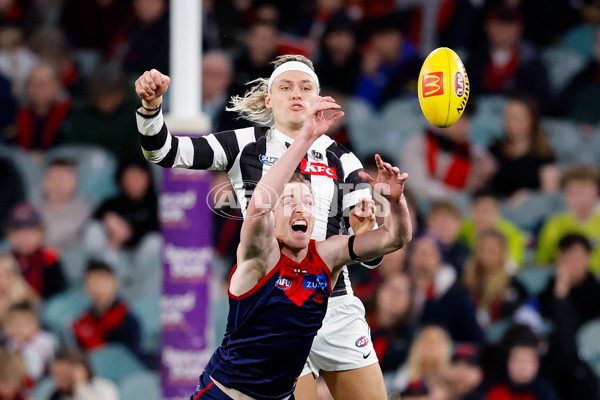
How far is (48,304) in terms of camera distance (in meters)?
9.27

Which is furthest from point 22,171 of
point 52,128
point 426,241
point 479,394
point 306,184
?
point 306,184

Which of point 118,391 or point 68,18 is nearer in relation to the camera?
point 118,391

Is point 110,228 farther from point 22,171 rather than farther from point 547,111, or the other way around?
point 547,111

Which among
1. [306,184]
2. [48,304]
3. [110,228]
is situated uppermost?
[306,184]

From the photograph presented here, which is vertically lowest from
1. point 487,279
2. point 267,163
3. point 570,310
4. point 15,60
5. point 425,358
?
point 425,358

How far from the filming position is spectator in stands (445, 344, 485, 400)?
8.23 meters

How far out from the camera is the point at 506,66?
34.5 feet

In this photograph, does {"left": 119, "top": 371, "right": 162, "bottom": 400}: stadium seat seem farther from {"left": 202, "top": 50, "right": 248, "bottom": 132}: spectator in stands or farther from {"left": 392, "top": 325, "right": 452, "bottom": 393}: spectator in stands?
{"left": 202, "top": 50, "right": 248, "bottom": 132}: spectator in stands

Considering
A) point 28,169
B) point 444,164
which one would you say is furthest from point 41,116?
point 444,164

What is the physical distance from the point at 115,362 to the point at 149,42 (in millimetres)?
3348

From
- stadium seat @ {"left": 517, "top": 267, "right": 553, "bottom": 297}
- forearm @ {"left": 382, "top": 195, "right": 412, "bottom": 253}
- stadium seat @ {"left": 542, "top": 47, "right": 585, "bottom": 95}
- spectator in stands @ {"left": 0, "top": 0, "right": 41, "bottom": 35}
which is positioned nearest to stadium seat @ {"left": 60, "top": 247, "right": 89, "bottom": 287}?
spectator in stands @ {"left": 0, "top": 0, "right": 41, "bottom": 35}

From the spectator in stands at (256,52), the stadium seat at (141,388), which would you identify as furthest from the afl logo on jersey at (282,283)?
the spectator in stands at (256,52)

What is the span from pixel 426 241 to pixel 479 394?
4.60 feet

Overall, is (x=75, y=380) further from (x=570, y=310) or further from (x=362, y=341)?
(x=570, y=310)
